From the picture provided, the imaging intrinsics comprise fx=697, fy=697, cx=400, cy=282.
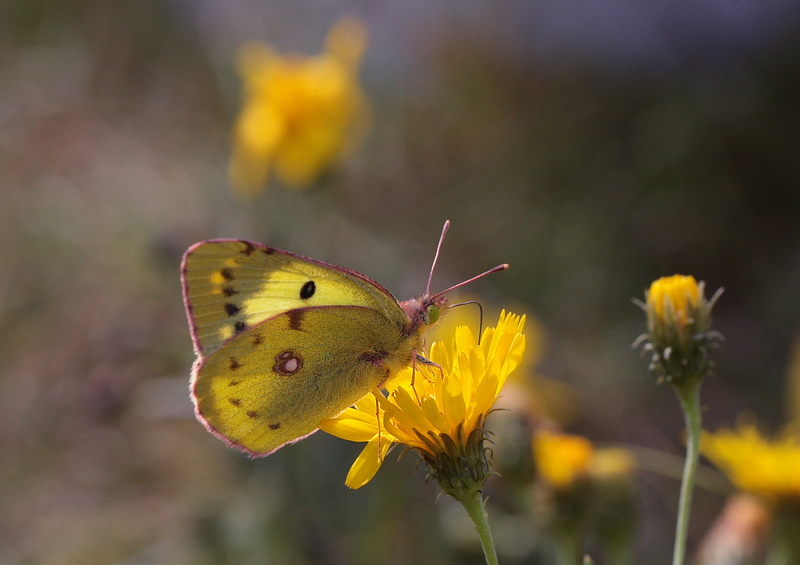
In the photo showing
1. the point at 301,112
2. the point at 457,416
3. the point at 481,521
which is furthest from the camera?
the point at 301,112

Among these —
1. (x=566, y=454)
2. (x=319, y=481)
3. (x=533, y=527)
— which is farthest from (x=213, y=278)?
(x=319, y=481)

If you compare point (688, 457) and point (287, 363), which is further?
point (287, 363)

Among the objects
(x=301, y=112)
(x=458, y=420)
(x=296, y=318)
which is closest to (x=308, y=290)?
(x=296, y=318)

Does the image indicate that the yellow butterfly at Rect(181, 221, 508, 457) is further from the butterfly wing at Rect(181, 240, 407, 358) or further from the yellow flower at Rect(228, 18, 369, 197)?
the yellow flower at Rect(228, 18, 369, 197)

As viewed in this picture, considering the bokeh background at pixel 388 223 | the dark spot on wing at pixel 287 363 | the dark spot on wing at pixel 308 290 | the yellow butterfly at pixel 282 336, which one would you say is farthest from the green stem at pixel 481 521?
the bokeh background at pixel 388 223

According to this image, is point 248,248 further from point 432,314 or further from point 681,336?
point 681,336

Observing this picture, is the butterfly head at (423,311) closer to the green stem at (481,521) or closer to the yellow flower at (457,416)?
the yellow flower at (457,416)

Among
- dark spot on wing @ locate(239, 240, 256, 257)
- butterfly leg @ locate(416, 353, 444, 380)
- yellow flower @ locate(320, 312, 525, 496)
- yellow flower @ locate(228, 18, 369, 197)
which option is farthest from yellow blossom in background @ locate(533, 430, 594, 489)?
yellow flower @ locate(228, 18, 369, 197)

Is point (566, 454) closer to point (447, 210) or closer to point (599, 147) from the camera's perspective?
point (447, 210)
